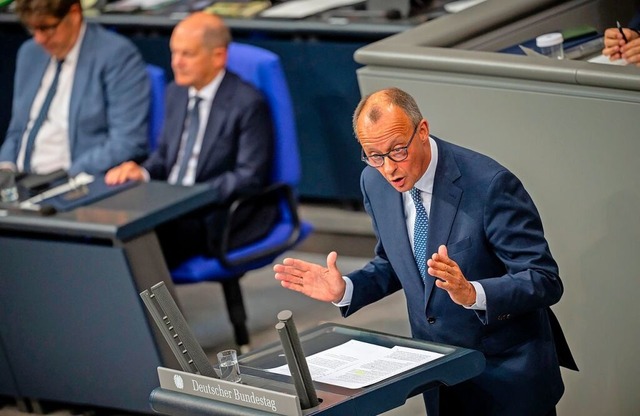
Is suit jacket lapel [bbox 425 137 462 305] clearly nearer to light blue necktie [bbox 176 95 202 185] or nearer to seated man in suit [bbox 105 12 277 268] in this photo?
seated man in suit [bbox 105 12 277 268]

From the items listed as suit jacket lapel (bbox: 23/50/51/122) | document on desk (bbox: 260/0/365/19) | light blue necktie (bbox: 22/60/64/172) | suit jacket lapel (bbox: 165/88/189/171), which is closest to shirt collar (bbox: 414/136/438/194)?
suit jacket lapel (bbox: 165/88/189/171)

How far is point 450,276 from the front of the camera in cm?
315

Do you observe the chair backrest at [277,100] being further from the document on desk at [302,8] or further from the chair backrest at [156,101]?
the document on desk at [302,8]

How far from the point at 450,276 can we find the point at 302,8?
449cm

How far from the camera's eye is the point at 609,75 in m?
3.79

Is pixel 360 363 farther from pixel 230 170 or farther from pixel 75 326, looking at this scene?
pixel 230 170

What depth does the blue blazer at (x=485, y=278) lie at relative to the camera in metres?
3.32

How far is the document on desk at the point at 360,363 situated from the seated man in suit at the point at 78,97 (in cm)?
276

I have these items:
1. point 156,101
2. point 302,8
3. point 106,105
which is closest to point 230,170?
point 156,101

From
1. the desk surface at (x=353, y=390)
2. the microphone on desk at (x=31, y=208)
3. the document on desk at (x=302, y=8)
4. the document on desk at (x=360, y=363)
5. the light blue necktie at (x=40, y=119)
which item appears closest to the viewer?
the desk surface at (x=353, y=390)

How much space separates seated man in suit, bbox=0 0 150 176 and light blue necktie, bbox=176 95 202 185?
243mm

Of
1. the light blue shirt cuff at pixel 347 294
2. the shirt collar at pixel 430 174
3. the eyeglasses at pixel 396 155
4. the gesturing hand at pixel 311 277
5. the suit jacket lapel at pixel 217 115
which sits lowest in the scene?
the suit jacket lapel at pixel 217 115

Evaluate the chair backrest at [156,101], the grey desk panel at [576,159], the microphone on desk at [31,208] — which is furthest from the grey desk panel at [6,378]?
the grey desk panel at [576,159]

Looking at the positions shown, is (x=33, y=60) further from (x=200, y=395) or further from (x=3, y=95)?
(x=200, y=395)
